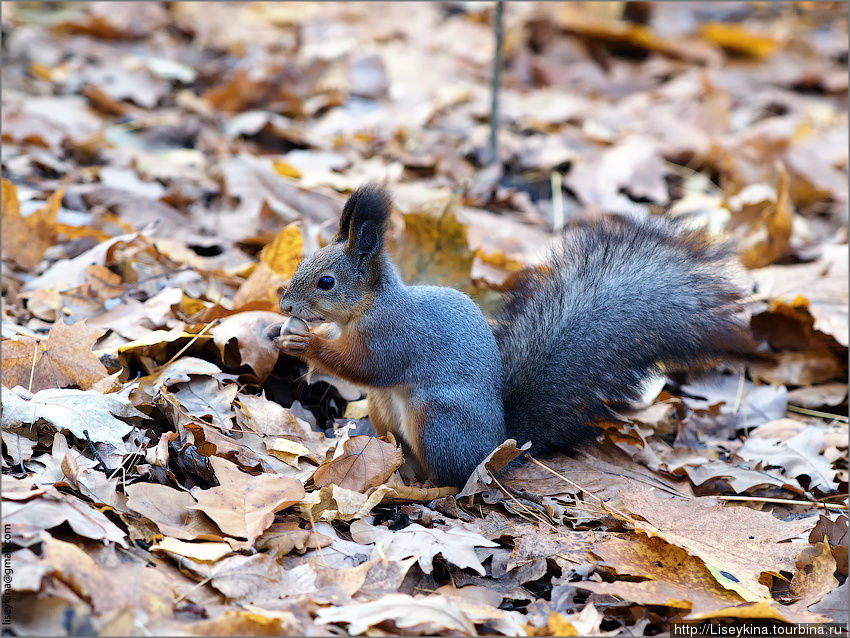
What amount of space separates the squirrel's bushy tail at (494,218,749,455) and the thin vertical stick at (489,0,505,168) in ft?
6.22

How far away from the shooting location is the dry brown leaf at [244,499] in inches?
77.4

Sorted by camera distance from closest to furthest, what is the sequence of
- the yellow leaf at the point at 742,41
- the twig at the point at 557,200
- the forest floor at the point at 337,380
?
the forest floor at the point at 337,380
the twig at the point at 557,200
the yellow leaf at the point at 742,41

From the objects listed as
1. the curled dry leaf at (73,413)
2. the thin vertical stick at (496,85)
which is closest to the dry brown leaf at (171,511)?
the curled dry leaf at (73,413)

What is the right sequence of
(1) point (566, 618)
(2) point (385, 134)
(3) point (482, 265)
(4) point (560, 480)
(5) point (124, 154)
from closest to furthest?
1. (1) point (566, 618)
2. (4) point (560, 480)
3. (3) point (482, 265)
4. (5) point (124, 154)
5. (2) point (385, 134)

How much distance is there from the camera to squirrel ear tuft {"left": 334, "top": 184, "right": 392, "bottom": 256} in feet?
8.34

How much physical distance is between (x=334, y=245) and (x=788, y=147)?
361cm

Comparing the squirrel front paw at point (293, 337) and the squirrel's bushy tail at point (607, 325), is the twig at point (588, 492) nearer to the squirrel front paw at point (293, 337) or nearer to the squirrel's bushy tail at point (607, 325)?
the squirrel's bushy tail at point (607, 325)

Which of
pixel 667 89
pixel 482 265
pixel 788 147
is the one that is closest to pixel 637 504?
pixel 482 265

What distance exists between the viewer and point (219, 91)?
5109 millimetres

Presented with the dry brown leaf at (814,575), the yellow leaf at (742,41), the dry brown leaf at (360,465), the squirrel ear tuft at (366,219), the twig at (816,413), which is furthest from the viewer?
the yellow leaf at (742,41)

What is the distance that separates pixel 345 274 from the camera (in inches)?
105

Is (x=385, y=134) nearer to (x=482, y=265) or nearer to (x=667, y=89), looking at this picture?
(x=482, y=265)

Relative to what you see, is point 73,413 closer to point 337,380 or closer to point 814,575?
point 337,380

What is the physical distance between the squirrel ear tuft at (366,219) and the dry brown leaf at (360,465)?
647 millimetres
